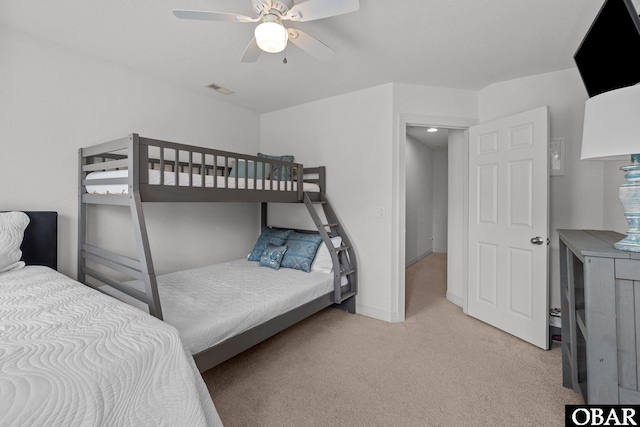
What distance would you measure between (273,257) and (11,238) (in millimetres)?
1876

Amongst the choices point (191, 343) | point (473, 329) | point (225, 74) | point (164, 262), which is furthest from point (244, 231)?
point (473, 329)

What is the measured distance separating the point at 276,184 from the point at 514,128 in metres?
2.22

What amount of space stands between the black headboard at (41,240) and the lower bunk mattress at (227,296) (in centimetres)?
58

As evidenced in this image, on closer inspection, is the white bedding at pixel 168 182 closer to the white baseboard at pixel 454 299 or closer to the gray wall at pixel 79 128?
the gray wall at pixel 79 128

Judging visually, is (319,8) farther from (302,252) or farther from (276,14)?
(302,252)

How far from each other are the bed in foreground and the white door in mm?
2530

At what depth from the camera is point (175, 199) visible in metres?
1.88

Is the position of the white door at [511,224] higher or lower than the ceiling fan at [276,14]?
lower

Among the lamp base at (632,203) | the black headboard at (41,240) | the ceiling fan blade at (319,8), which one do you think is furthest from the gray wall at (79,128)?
the lamp base at (632,203)

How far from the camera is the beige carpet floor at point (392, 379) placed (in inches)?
61.8

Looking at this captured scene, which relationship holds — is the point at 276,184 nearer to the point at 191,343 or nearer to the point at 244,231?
the point at 244,231

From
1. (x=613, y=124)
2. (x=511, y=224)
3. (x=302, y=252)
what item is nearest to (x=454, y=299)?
(x=511, y=224)

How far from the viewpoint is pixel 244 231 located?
11.7 ft

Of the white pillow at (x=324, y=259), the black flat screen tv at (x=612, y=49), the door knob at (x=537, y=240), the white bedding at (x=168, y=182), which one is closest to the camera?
the black flat screen tv at (x=612, y=49)
